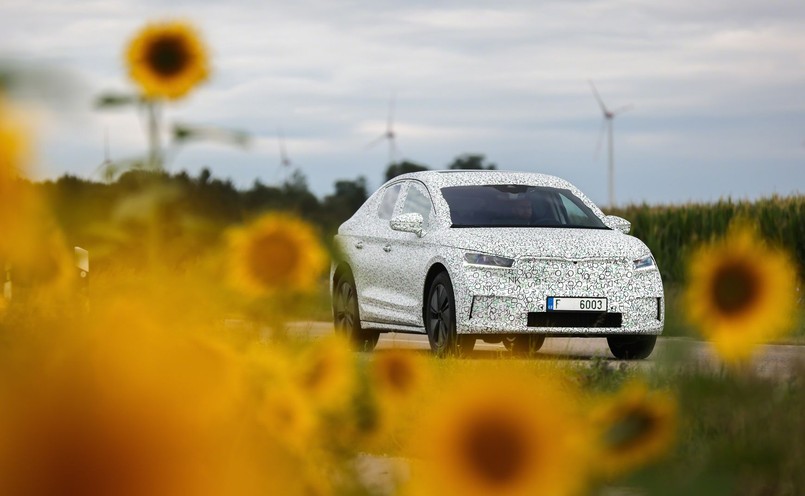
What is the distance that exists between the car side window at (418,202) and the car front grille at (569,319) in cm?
171

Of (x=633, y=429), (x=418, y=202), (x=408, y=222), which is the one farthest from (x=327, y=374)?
(x=418, y=202)

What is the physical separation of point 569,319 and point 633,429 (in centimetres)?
894

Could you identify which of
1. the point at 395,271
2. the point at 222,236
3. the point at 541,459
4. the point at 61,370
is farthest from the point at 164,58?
the point at 395,271

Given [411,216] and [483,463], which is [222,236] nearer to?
[483,463]

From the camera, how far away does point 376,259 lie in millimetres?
12539

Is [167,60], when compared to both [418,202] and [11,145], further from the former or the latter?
[418,202]

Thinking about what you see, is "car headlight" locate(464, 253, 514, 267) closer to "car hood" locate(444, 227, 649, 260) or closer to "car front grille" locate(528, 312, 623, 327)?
"car hood" locate(444, 227, 649, 260)

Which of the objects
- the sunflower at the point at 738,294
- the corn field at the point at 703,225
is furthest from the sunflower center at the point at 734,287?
the corn field at the point at 703,225

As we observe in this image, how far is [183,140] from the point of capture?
1.80 m

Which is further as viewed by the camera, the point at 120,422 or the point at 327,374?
the point at 327,374

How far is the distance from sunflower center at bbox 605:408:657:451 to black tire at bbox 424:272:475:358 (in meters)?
8.68

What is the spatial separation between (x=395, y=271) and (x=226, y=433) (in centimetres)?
1112

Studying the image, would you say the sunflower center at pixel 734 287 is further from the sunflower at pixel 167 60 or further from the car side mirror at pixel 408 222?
the car side mirror at pixel 408 222

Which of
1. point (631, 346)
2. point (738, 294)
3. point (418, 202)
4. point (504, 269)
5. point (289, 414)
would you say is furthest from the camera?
point (418, 202)
